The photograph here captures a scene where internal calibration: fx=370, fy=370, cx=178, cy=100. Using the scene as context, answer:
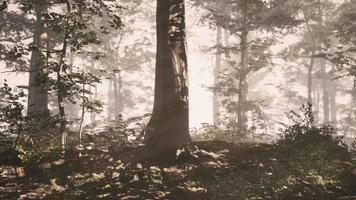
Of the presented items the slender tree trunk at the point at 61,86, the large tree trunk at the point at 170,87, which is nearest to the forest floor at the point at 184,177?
the large tree trunk at the point at 170,87

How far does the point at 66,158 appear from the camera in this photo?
807 cm

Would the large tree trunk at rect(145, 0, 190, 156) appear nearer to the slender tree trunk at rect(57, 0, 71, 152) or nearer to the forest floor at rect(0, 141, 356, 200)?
the forest floor at rect(0, 141, 356, 200)

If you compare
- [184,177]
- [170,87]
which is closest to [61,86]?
[170,87]

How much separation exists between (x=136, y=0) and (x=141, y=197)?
87.4ft

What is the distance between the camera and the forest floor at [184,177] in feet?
22.0

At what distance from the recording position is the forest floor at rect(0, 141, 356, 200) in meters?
6.71

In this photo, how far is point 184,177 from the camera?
24.9ft

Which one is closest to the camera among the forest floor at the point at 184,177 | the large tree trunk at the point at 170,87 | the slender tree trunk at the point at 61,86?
the forest floor at the point at 184,177

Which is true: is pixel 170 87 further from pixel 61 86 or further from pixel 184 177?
pixel 61 86

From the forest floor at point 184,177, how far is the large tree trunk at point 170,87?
0.50m

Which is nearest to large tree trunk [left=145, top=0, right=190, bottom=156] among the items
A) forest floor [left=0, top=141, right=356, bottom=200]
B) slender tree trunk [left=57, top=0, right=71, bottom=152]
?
forest floor [left=0, top=141, right=356, bottom=200]

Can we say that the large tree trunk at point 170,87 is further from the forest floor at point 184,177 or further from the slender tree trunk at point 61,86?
the slender tree trunk at point 61,86

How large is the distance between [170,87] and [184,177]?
7.89ft

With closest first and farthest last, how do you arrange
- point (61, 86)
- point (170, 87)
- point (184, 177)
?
point (184, 177)
point (61, 86)
point (170, 87)
